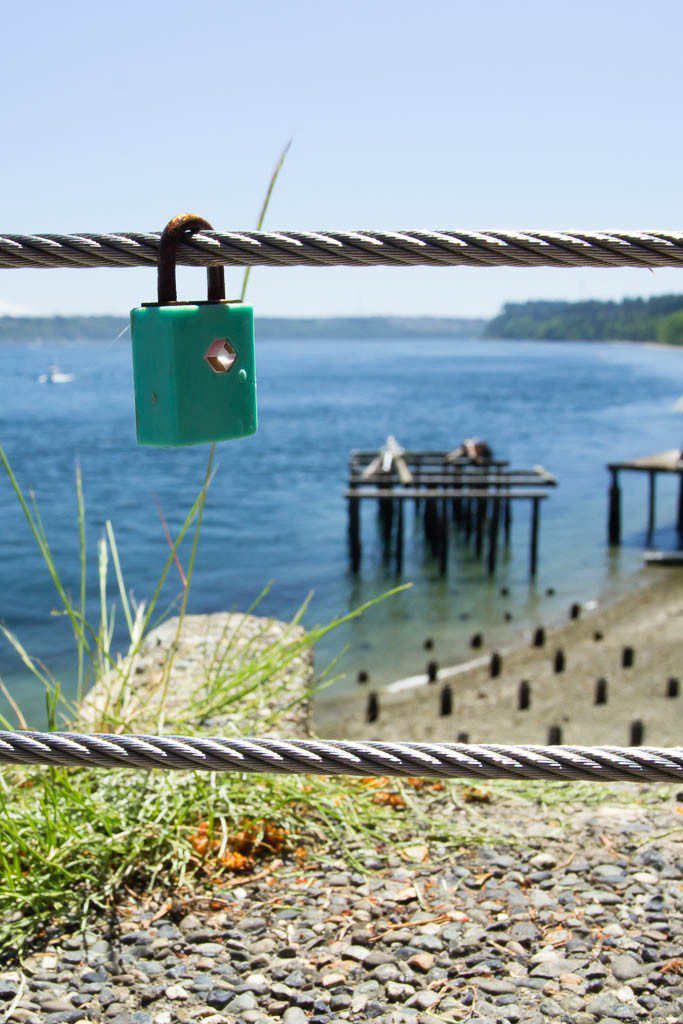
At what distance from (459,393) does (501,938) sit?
439 feet

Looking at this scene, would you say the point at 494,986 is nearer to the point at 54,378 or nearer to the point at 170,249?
the point at 170,249

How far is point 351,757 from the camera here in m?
1.79

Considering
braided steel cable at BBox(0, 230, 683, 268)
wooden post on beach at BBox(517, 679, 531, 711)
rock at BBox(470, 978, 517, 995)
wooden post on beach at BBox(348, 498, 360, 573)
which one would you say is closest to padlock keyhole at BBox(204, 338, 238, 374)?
braided steel cable at BBox(0, 230, 683, 268)

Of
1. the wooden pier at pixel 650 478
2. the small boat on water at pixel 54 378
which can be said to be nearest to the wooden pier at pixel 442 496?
the wooden pier at pixel 650 478

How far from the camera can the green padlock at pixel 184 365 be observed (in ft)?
5.49

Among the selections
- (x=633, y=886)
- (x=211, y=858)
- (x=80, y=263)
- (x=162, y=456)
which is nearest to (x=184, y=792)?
(x=211, y=858)

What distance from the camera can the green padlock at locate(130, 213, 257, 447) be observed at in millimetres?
1672

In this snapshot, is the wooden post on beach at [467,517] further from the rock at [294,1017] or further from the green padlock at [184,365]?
the green padlock at [184,365]

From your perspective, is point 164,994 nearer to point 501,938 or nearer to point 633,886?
point 501,938

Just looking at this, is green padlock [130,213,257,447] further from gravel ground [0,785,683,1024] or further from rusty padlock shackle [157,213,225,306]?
gravel ground [0,785,683,1024]

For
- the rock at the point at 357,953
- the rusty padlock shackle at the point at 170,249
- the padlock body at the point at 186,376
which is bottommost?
the rock at the point at 357,953

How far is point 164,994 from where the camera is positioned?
2.69 metres

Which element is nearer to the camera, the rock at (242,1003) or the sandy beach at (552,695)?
the rock at (242,1003)

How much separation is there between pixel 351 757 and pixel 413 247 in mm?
867
